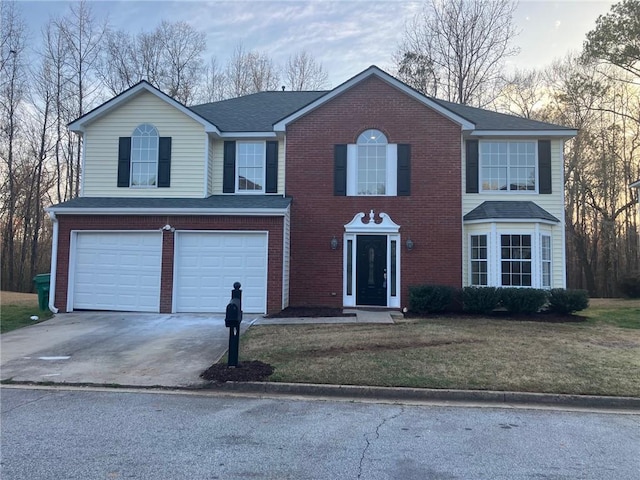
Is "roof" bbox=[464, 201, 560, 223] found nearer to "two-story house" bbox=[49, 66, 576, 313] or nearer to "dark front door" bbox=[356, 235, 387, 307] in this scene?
"two-story house" bbox=[49, 66, 576, 313]

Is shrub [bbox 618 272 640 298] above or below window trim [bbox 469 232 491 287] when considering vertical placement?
below

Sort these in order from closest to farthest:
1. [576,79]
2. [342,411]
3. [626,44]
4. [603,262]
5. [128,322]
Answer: [342,411] < [128,322] < [626,44] < [576,79] < [603,262]

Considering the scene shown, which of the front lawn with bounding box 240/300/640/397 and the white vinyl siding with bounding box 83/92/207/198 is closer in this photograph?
the front lawn with bounding box 240/300/640/397

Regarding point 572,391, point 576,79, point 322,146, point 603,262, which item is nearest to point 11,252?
point 322,146

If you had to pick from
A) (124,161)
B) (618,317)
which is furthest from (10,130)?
(618,317)

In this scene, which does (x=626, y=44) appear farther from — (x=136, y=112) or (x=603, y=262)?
(x=136, y=112)

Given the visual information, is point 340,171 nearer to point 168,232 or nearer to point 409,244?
point 409,244

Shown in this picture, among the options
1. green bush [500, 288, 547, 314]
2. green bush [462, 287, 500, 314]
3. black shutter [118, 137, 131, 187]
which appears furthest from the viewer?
black shutter [118, 137, 131, 187]

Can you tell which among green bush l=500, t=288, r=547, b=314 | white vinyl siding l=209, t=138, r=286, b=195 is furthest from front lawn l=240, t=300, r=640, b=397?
white vinyl siding l=209, t=138, r=286, b=195

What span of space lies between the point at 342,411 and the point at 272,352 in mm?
2802

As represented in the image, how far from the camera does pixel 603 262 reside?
2969 centimetres

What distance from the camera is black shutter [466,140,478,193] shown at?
1454 centimetres

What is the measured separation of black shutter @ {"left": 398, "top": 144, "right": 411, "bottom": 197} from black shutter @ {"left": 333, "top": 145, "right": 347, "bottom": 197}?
5.81 ft

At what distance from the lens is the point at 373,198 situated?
14.2 meters
